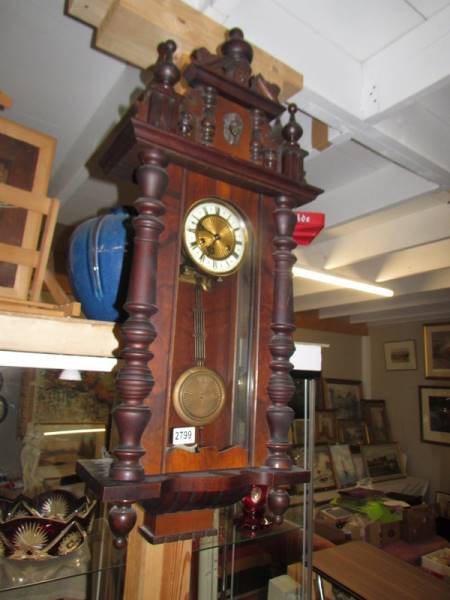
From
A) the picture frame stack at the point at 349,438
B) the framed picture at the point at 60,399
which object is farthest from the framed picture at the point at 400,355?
the framed picture at the point at 60,399

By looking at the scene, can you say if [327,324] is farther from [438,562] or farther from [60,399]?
[60,399]

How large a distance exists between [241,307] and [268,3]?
85 cm

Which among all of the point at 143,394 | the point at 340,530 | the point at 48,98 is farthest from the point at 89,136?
the point at 340,530

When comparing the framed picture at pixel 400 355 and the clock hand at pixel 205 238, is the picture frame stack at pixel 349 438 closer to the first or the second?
the framed picture at pixel 400 355

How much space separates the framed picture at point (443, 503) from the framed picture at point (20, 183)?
204 inches

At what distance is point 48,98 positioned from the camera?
5.19 ft

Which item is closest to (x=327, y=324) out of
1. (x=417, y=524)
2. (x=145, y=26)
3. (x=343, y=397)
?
(x=343, y=397)

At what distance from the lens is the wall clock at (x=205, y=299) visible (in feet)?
2.60

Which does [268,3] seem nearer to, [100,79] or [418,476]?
[100,79]

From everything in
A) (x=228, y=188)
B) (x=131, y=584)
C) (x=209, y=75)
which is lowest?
(x=131, y=584)

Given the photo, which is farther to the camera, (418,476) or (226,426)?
(418,476)

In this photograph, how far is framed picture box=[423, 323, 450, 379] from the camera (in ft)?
16.5

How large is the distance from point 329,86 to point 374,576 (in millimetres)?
2220

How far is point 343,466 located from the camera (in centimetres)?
490
